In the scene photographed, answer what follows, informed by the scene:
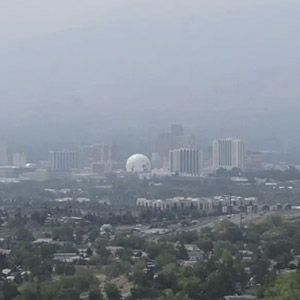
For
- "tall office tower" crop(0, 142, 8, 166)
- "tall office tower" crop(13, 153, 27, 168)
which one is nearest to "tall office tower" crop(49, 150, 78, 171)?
"tall office tower" crop(13, 153, 27, 168)

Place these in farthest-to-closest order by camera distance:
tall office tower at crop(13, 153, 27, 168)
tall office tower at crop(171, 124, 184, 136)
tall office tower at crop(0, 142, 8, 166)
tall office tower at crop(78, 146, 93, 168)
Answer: tall office tower at crop(171, 124, 184, 136), tall office tower at crop(0, 142, 8, 166), tall office tower at crop(13, 153, 27, 168), tall office tower at crop(78, 146, 93, 168)

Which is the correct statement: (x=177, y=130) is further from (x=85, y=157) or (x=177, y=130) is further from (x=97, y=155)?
(x=97, y=155)

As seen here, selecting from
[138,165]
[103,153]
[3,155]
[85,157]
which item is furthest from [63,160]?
[138,165]

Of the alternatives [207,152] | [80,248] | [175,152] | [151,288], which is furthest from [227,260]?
[207,152]

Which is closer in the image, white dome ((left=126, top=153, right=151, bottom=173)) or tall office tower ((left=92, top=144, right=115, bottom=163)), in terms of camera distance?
white dome ((left=126, top=153, right=151, bottom=173))

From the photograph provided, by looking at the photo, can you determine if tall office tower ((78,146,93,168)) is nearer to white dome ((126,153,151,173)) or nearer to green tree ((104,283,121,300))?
white dome ((126,153,151,173))

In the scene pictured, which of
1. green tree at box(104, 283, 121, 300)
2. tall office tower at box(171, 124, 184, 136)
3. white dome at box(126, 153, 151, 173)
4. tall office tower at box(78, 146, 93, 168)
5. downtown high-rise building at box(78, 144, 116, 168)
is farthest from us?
tall office tower at box(171, 124, 184, 136)

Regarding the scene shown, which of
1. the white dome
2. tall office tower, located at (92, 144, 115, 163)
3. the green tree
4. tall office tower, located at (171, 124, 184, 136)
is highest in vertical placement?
tall office tower, located at (171, 124, 184, 136)
